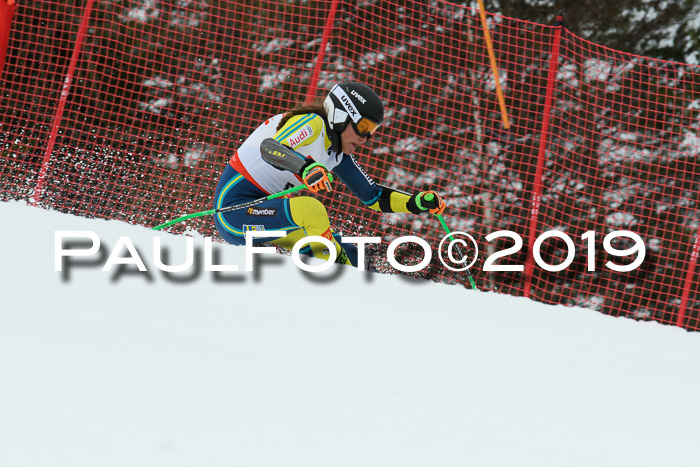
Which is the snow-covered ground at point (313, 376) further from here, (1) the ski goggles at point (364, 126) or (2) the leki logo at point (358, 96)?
(2) the leki logo at point (358, 96)

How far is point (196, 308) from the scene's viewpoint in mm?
3229

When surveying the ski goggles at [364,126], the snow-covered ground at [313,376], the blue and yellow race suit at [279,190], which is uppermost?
the ski goggles at [364,126]

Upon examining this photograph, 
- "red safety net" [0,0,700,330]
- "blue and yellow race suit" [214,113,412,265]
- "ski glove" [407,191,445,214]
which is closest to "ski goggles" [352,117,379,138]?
"blue and yellow race suit" [214,113,412,265]

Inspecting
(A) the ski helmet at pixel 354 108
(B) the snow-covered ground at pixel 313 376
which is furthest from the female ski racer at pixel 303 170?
(B) the snow-covered ground at pixel 313 376

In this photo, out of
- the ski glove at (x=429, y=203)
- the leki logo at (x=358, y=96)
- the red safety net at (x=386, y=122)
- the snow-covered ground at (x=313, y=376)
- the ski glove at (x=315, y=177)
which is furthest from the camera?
the red safety net at (x=386, y=122)

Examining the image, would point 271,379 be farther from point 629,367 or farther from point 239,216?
point 629,367

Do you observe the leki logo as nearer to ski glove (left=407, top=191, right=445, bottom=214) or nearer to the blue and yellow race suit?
the blue and yellow race suit

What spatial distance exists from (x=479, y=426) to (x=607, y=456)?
435 millimetres

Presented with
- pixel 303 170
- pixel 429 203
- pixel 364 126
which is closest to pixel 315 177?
pixel 303 170

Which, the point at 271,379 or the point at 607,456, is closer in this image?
the point at 607,456

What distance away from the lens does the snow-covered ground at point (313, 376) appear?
216cm

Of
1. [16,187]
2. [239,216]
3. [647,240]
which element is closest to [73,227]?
[239,216]

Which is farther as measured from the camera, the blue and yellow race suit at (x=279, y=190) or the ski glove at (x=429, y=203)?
the ski glove at (x=429, y=203)

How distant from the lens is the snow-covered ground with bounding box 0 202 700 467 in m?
2.16
